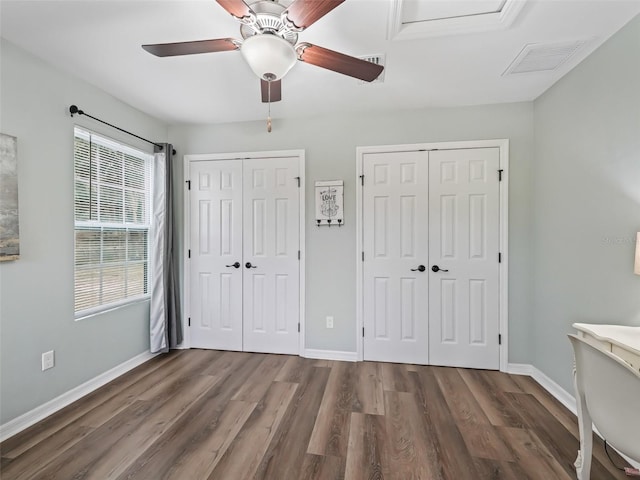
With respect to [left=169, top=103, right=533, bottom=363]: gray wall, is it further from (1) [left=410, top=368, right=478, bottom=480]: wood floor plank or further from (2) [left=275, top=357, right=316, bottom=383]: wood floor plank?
(1) [left=410, top=368, right=478, bottom=480]: wood floor plank

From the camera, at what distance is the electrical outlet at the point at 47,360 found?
6.89 feet

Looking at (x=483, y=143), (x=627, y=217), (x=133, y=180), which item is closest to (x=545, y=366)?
(x=627, y=217)

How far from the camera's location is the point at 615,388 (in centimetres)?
117

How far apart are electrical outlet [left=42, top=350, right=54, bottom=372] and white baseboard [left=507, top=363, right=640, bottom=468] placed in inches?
142

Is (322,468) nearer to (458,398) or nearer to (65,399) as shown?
(458,398)

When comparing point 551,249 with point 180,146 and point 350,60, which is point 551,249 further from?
point 180,146

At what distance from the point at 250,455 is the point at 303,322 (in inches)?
58.0

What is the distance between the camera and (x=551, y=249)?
8.18 ft

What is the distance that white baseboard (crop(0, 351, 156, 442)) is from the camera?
191 centimetres

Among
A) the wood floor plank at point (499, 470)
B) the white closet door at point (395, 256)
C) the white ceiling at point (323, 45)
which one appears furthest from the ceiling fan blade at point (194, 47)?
the wood floor plank at point (499, 470)

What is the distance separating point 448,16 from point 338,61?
74 cm

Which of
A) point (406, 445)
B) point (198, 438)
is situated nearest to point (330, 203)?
point (406, 445)

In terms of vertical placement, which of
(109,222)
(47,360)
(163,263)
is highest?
(109,222)

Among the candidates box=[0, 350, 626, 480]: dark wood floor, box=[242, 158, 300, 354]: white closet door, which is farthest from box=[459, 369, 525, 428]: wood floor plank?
box=[242, 158, 300, 354]: white closet door
